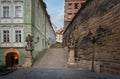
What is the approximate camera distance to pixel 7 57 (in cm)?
2306

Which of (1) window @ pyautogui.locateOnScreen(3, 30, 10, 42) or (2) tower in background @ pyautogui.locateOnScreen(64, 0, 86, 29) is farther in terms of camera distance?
(2) tower in background @ pyautogui.locateOnScreen(64, 0, 86, 29)

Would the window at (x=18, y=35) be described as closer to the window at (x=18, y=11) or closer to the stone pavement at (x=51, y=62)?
the window at (x=18, y=11)

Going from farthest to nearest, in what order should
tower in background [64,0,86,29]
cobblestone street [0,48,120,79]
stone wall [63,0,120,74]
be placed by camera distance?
tower in background [64,0,86,29] → stone wall [63,0,120,74] → cobblestone street [0,48,120,79]

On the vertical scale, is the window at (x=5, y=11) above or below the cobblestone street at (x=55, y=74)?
above

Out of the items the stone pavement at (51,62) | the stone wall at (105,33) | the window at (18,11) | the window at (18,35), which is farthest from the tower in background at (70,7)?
the stone wall at (105,33)

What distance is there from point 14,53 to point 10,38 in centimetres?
195

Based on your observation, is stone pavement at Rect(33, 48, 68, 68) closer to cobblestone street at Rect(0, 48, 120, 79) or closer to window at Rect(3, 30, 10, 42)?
cobblestone street at Rect(0, 48, 120, 79)

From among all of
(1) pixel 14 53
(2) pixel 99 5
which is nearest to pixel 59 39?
(1) pixel 14 53

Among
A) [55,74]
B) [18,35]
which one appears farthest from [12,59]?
[55,74]

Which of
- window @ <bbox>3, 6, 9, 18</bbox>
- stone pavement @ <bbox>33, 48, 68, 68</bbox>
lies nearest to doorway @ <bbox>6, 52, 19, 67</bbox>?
stone pavement @ <bbox>33, 48, 68, 68</bbox>

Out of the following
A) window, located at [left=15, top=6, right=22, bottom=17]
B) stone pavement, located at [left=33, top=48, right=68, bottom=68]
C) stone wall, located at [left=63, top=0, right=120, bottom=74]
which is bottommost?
stone pavement, located at [left=33, top=48, right=68, bottom=68]

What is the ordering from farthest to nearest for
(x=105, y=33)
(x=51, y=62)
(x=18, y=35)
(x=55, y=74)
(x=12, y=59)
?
1. (x=12, y=59)
2. (x=18, y=35)
3. (x=51, y=62)
4. (x=105, y=33)
5. (x=55, y=74)

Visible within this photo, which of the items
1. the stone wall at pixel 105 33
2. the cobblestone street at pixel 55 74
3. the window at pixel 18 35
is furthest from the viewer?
the window at pixel 18 35

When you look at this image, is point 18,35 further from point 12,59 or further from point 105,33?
point 105,33
